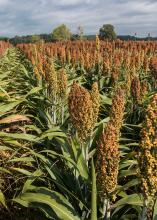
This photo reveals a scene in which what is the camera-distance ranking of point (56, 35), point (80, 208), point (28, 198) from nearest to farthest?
point (28, 198)
point (80, 208)
point (56, 35)

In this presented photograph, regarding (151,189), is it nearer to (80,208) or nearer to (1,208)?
(80,208)

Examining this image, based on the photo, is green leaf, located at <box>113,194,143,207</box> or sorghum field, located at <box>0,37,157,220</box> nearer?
sorghum field, located at <box>0,37,157,220</box>

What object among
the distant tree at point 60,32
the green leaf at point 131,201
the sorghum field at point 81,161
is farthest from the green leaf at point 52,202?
the distant tree at point 60,32

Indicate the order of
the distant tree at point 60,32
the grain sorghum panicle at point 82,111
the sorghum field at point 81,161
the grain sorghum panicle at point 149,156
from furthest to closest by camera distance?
1. the distant tree at point 60,32
2. the grain sorghum panicle at point 82,111
3. the sorghum field at point 81,161
4. the grain sorghum panicle at point 149,156

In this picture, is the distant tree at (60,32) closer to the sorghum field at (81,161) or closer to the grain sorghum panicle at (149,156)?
the sorghum field at (81,161)

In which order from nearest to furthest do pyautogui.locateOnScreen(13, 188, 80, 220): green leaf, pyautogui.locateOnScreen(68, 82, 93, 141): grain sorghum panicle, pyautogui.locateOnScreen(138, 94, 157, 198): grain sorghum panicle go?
pyautogui.locateOnScreen(138, 94, 157, 198): grain sorghum panicle < pyautogui.locateOnScreen(13, 188, 80, 220): green leaf < pyautogui.locateOnScreen(68, 82, 93, 141): grain sorghum panicle

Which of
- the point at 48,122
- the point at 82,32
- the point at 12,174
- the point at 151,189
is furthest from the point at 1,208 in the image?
the point at 82,32

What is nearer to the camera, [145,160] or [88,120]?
[145,160]

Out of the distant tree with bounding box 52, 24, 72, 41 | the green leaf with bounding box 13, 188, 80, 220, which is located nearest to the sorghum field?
the green leaf with bounding box 13, 188, 80, 220

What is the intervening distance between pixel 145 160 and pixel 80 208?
1.60 m

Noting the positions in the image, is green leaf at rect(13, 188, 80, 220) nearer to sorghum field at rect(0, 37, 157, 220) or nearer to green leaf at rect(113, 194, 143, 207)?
sorghum field at rect(0, 37, 157, 220)

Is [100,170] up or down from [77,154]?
up

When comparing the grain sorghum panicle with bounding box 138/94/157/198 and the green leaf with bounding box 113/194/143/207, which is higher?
the grain sorghum panicle with bounding box 138/94/157/198

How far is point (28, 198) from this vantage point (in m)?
3.52
